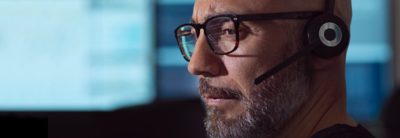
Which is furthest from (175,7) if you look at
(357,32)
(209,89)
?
(209,89)

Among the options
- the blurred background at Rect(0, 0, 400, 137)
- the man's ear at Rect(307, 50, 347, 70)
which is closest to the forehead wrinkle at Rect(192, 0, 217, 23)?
the man's ear at Rect(307, 50, 347, 70)

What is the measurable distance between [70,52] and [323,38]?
2.07m

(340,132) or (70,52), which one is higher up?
(70,52)

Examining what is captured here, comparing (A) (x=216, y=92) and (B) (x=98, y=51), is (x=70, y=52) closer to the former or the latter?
(B) (x=98, y=51)

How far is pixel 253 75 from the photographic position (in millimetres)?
701

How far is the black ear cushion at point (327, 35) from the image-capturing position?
2.31 feet

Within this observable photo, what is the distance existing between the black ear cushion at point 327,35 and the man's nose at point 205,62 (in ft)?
0.31

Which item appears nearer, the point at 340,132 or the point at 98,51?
the point at 340,132

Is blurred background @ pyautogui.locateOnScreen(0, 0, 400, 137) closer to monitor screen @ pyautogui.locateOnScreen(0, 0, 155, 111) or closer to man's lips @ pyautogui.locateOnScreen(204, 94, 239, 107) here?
monitor screen @ pyautogui.locateOnScreen(0, 0, 155, 111)

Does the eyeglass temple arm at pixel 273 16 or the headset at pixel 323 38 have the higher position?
the eyeglass temple arm at pixel 273 16

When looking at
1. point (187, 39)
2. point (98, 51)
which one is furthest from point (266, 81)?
point (98, 51)

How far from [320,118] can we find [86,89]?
80.5 inches

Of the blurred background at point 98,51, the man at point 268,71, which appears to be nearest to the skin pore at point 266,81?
the man at point 268,71

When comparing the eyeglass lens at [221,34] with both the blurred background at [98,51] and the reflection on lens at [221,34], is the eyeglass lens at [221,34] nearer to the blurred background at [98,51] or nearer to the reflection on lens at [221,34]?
the reflection on lens at [221,34]
